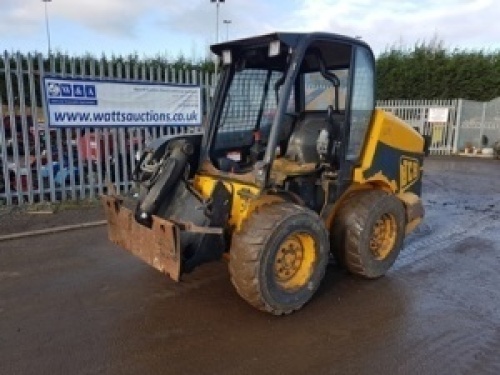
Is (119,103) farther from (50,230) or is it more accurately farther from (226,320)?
(226,320)

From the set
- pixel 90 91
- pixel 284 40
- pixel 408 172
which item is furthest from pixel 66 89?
pixel 408 172

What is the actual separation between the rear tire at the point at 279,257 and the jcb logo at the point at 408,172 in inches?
61.0

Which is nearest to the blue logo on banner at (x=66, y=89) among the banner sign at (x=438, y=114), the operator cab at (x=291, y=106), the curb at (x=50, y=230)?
the curb at (x=50, y=230)

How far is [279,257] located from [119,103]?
5582mm

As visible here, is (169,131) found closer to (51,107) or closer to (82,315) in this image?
(51,107)

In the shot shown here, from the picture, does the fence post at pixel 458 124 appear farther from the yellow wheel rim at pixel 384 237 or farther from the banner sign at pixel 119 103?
the yellow wheel rim at pixel 384 237

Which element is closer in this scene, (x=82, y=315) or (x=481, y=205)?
(x=82, y=315)

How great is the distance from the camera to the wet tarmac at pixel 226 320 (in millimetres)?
3094

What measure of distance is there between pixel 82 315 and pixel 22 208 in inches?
169

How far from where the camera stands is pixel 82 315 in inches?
147

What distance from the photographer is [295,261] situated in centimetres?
387

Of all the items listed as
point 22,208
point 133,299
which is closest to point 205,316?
point 133,299

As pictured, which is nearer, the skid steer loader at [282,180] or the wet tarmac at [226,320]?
the wet tarmac at [226,320]

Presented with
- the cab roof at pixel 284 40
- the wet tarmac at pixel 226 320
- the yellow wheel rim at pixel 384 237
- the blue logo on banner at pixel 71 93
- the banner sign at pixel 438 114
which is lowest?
the wet tarmac at pixel 226 320
